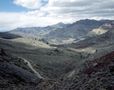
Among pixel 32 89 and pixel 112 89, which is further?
pixel 32 89

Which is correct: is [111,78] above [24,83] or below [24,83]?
above

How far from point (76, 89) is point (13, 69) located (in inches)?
749

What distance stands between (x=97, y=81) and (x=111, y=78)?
1.20 meters

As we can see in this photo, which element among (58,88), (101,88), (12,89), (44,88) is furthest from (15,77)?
(101,88)

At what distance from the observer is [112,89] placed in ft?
70.0

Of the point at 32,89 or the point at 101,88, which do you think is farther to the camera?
the point at 32,89

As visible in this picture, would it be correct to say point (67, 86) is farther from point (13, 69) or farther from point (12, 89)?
point (13, 69)

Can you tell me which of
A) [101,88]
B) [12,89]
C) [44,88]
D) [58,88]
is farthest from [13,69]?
[101,88]

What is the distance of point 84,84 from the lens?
79.1ft

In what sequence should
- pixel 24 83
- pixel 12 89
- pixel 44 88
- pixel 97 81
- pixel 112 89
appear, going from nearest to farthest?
pixel 112 89 → pixel 97 81 → pixel 44 88 → pixel 12 89 → pixel 24 83

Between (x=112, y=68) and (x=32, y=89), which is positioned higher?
(x=112, y=68)

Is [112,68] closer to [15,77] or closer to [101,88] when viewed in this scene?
[101,88]

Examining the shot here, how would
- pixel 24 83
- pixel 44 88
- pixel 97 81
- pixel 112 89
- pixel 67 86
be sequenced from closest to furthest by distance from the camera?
pixel 112 89, pixel 97 81, pixel 67 86, pixel 44 88, pixel 24 83

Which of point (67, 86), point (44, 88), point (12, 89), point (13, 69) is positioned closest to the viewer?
point (67, 86)
